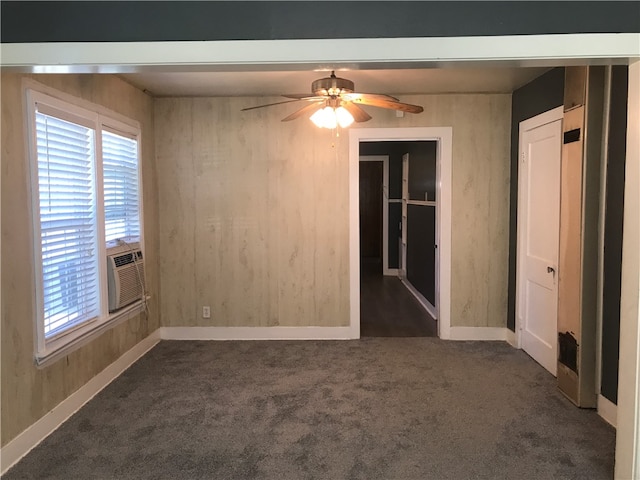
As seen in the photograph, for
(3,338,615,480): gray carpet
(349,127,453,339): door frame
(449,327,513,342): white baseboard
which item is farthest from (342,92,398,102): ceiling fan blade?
(449,327,513,342): white baseboard

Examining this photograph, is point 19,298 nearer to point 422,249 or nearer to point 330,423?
point 330,423

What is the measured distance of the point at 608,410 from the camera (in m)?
3.08

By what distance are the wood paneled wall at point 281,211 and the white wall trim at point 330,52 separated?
8.99 feet

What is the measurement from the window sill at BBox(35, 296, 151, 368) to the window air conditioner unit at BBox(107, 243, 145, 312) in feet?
0.25

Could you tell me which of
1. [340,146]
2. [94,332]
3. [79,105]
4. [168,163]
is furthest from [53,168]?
[340,146]

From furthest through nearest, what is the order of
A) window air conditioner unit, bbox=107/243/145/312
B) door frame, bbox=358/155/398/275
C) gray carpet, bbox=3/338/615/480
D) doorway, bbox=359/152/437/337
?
1. door frame, bbox=358/155/398/275
2. doorway, bbox=359/152/437/337
3. window air conditioner unit, bbox=107/243/145/312
4. gray carpet, bbox=3/338/615/480

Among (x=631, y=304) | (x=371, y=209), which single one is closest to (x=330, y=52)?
(x=631, y=304)

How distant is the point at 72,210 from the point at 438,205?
126 inches

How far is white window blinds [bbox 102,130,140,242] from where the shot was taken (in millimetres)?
3811

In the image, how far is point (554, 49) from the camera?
2.00 m

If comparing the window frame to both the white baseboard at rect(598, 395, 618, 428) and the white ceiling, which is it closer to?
the white ceiling

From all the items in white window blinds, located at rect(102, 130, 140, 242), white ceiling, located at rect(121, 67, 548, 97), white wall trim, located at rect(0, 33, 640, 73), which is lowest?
white window blinds, located at rect(102, 130, 140, 242)

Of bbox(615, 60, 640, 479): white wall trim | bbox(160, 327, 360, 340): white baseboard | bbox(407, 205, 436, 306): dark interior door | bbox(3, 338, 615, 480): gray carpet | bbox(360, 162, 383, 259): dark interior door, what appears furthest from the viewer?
bbox(360, 162, 383, 259): dark interior door

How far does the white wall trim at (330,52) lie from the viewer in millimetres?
2004
